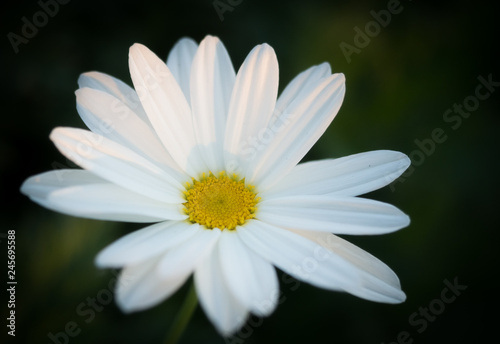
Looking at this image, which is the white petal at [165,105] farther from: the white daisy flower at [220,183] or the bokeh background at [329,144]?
the bokeh background at [329,144]

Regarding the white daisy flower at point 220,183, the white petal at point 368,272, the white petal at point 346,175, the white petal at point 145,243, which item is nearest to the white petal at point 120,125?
the white daisy flower at point 220,183

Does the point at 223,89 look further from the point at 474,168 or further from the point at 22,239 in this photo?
the point at 474,168

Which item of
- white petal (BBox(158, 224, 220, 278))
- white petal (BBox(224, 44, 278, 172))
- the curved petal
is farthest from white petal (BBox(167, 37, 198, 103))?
white petal (BBox(158, 224, 220, 278))

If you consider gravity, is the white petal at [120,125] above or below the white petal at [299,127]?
above

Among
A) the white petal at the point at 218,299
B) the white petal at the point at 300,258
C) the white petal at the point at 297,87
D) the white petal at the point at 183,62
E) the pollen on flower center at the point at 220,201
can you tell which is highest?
the white petal at the point at 183,62

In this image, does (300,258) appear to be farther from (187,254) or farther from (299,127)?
(299,127)

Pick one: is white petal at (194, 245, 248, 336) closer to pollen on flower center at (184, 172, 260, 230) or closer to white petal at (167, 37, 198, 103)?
pollen on flower center at (184, 172, 260, 230)

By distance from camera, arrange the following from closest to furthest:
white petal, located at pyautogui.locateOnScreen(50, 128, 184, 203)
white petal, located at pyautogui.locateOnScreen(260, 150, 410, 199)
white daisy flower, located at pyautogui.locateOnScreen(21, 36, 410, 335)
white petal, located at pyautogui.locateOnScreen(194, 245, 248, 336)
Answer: white petal, located at pyautogui.locateOnScreen(194, 245, 248, 336)
white daisy flower, located at pyautogui.locateOnScreen(21, 36, 410, 335)
white petal, located at pyautogui.locateOnScreen(50, 128, 184, 203)
white petal, located at pyautogui.locateOnScreen(260, 150, 410, 199)
